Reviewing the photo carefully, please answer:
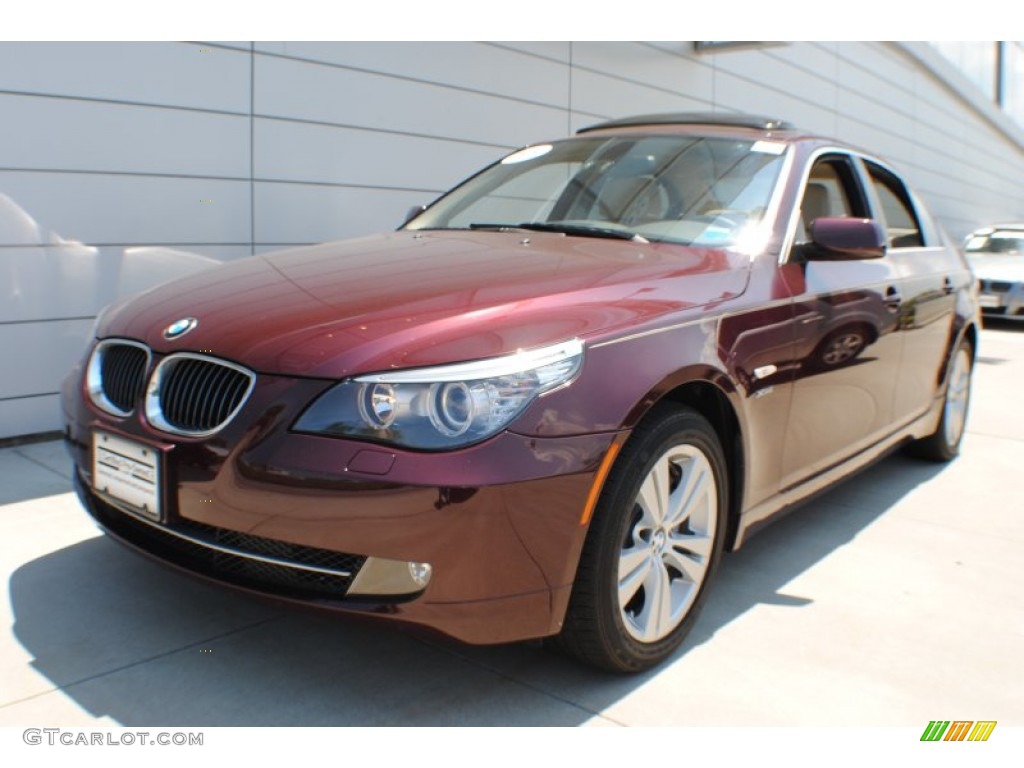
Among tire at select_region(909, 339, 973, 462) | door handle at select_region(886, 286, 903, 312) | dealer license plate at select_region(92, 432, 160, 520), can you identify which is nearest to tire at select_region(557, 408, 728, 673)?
dealer license plate at select_region(92, 432, 160, 520)

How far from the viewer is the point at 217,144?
19.4 ft

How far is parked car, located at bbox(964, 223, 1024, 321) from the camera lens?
485 inches

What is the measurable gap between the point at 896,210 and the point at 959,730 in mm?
2828

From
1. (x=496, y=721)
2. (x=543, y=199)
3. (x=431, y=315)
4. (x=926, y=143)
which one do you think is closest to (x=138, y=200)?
(x=543, y=199)

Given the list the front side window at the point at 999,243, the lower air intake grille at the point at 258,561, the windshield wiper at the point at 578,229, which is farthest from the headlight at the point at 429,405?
the front side window at the point at 999,243

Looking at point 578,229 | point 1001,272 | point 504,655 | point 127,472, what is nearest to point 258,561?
point 127,472

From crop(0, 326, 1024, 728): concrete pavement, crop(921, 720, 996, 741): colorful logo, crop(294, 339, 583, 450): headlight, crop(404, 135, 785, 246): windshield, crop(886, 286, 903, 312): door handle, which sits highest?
crop(404, 135, 785, 246): windshield

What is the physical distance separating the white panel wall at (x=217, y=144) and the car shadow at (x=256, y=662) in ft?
7.65

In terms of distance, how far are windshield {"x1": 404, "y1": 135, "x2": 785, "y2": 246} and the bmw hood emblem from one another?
4.52ft

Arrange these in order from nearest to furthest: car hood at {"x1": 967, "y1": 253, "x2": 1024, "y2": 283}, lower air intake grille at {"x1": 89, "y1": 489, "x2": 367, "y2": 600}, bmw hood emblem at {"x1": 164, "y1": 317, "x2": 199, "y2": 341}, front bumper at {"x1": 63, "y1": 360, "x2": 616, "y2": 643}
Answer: front bumper at {"x1": 63, "y1": 360, "x2": 616, "y2": 643}
lower air intake grille at {"x1": 89, "y1": 489, "x2": 367, "y2": 600}
bmw hood emblem at {"x1": 164, "y1": 317, "x2": 199, "y2": 341}
car hood at {"x1": 967, "y1": 253, "x2": 1024, "y2": 283}

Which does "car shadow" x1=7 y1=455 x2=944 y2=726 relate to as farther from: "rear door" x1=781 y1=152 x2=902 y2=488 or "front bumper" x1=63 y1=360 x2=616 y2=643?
"rear door" x1=781 y1=152 x2=902 y2=488

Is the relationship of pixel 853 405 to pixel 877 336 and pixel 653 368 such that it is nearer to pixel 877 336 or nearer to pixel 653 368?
pixel 877 336

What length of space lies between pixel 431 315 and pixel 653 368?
59 cm
